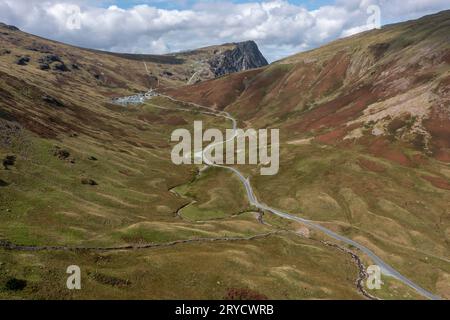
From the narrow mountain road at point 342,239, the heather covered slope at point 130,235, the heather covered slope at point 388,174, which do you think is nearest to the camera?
the heather covered slope at point 130,235

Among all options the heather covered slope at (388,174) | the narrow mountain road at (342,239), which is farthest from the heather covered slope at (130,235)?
the heather covered slope at (388,174)

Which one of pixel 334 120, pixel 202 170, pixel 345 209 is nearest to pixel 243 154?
pixel 202 170

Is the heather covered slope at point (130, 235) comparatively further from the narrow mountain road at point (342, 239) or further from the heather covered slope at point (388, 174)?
the heather covered slope at point (388, 174)

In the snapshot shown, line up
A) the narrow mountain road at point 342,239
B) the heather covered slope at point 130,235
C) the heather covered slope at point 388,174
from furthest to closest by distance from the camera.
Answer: the heather covered slope at point 388,174 < the narrow mountain road at point 342,239 < the heather covered slope at point 130,235

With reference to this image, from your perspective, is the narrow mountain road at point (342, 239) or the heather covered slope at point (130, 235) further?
the narrow mountain road at point (342, 239)

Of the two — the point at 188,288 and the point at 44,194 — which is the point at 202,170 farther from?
the point at 188,288

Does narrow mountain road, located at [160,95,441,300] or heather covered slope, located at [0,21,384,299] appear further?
narrow mountain road, located at [160,95,441,300]

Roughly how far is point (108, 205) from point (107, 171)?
32876mm

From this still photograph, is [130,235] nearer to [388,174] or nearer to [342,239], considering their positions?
[342,239]

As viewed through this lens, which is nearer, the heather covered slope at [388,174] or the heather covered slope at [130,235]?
the heather covered slope at [130,235]

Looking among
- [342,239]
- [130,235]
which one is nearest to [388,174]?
[342,239]

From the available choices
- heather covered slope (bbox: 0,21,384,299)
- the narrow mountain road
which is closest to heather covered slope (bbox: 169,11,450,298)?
the narrow mountain road

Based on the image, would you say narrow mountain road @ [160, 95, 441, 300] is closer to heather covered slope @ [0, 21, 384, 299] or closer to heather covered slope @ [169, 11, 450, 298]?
heather covered slope @ [169, 11, 450, 298]
